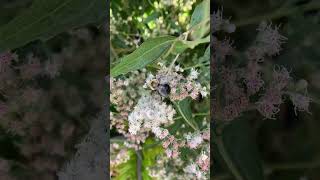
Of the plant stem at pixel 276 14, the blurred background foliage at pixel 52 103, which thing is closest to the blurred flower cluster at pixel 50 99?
the blurred background foliage at pixel 52 103

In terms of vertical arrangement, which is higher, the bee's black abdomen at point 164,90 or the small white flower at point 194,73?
the small white flower at point 194,73

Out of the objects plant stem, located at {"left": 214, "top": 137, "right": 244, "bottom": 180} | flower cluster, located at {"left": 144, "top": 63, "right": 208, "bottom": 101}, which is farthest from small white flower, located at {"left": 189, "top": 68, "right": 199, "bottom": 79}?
plant stem, located at {"left": 214, "top": 137, "right": 244, "bottom": 180}

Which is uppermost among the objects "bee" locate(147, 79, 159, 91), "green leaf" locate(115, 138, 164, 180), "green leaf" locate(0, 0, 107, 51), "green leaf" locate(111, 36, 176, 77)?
"green leaf" locate(0, 0, 107, 51)

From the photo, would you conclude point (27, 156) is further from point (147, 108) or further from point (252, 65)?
point (252, 65)

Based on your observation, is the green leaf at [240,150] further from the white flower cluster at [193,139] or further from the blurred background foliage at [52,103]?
the blurred background foliage at [52,103]

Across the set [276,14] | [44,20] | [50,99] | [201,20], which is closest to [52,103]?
[50,99]

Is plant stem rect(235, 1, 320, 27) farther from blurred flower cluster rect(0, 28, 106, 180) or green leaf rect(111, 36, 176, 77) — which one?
blurred flower cluster rect(0, 28, 106, 180)

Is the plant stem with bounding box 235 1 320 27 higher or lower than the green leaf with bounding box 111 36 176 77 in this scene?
higher
